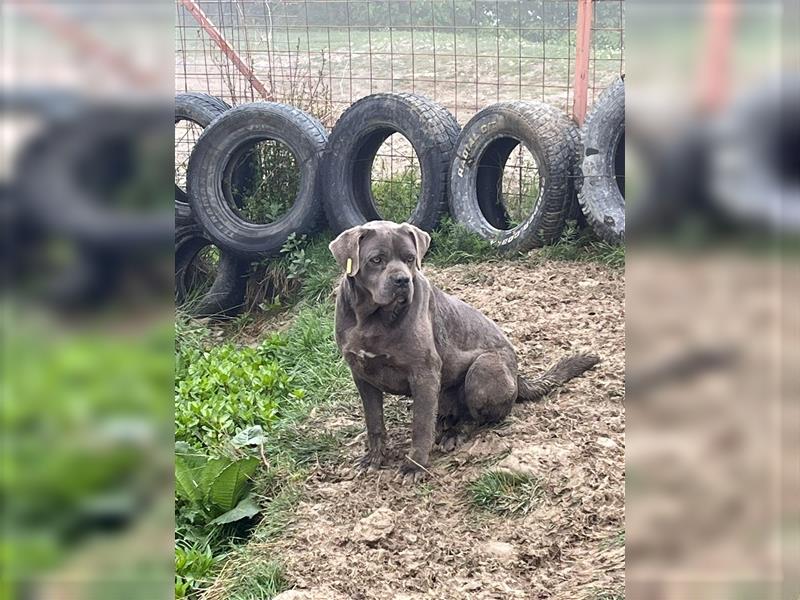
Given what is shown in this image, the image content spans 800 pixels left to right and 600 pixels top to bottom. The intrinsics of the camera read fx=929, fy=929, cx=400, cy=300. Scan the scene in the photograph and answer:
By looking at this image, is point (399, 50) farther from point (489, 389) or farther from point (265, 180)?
point (489, 389)

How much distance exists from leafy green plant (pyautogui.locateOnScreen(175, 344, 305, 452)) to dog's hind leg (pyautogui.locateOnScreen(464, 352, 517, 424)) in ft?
4.76

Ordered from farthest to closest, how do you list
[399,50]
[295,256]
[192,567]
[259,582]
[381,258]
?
[399,50], [295,256], [381,258], [192,567], [259,582]

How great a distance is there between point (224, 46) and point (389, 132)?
2492 millimetres

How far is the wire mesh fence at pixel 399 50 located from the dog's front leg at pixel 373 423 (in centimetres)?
422

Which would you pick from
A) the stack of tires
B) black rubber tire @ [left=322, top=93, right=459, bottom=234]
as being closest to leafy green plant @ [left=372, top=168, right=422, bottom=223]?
the stack of tires

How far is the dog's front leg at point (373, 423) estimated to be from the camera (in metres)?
5.29

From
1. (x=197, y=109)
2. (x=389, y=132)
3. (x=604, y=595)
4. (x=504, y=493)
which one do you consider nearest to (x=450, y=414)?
(x=504, y=493)
